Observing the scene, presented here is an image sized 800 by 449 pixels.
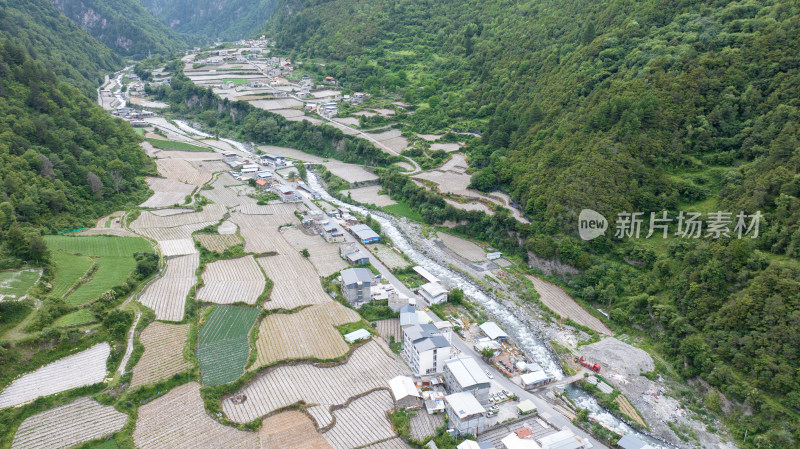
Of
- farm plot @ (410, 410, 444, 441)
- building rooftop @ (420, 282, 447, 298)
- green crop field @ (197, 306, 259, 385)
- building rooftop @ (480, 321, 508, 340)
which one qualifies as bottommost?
green crop field @ (197, 306, 259, 385)

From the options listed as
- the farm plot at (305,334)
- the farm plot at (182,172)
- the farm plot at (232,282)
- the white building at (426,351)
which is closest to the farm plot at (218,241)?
the farm plot at (232,282)

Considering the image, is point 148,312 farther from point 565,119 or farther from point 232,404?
point 565,119

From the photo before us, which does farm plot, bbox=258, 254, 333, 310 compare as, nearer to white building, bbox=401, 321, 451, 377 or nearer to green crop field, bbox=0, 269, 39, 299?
white building, bbox=401, 321, 451, 377

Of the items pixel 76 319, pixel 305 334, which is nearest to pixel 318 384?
pixel 305 334

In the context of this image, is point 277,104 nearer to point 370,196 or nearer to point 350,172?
point 350,172

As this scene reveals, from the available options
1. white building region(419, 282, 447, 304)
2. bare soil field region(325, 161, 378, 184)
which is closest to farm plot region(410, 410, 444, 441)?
white building region(419, 282, 447, 304)

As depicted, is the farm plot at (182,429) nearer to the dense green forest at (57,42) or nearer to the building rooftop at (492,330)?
the building rooftop at (492,330)
